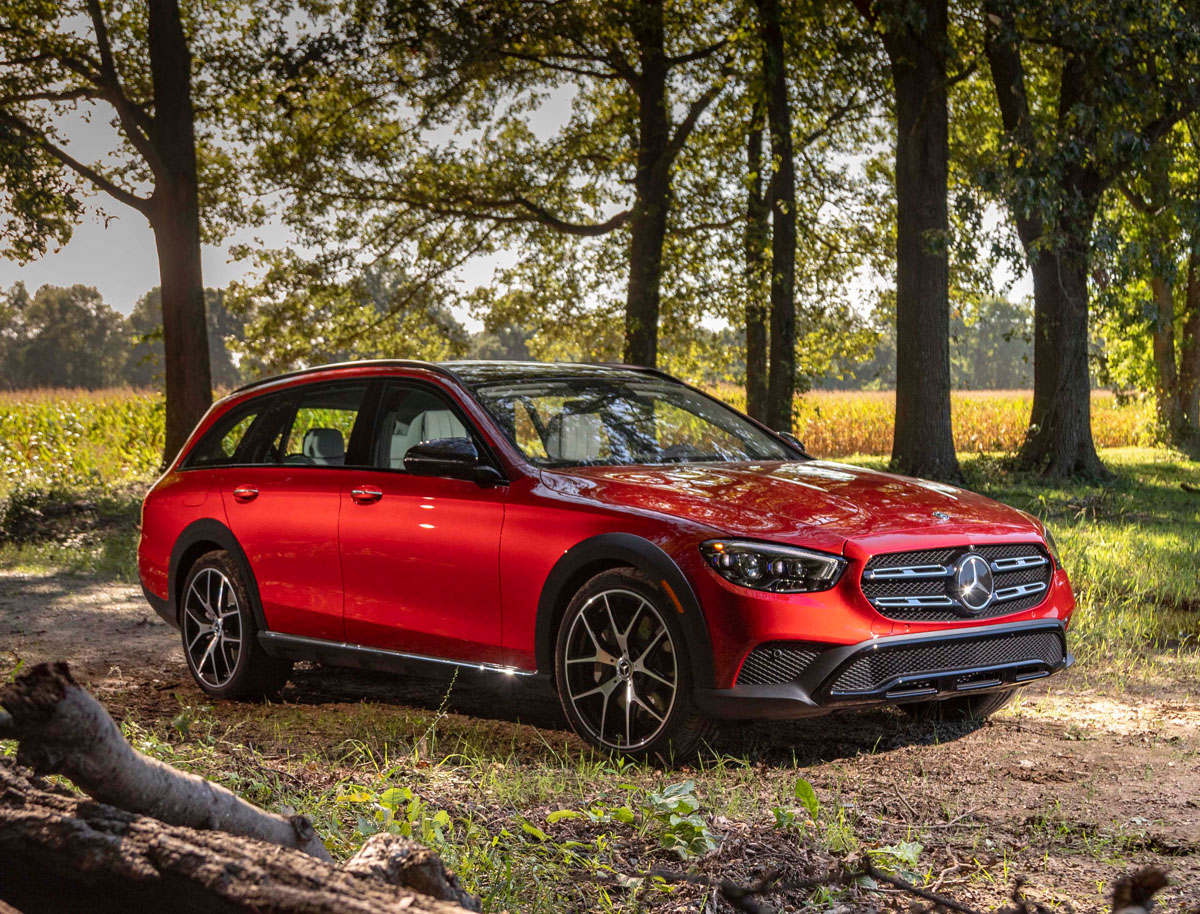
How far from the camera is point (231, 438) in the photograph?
301 inches

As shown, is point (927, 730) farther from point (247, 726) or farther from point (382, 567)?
point (247, 726)

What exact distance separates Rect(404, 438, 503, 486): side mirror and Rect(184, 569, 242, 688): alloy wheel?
1.81m

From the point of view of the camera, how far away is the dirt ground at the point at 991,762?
4016mm

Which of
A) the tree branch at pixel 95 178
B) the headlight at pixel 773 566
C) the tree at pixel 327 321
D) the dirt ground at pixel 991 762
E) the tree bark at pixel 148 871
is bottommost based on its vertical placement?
the dirt ground at pixel 991 762

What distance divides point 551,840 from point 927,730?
256 centimetres

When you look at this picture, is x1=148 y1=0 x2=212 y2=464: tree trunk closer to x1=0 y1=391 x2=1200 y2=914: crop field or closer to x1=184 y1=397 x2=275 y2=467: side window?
x1=0 y1=391 x2=1200 y2=914: crop field

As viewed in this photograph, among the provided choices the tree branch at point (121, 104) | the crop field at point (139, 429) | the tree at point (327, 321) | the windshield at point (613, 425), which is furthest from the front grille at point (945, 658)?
the tree at point (327, 321)

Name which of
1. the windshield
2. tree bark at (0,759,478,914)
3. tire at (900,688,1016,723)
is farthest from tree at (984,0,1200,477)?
tree bark at (0,759,478,914)

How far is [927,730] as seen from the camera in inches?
235

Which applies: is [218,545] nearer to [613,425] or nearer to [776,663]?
[613,425]

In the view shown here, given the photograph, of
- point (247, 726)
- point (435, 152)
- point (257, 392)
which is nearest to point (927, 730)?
point (247, 726)

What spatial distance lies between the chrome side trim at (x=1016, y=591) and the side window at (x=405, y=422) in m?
2.65

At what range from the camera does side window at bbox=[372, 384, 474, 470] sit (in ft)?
21.1

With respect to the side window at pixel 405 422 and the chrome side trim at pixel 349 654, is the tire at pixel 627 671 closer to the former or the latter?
the chrome side trim at pixel 349 654
